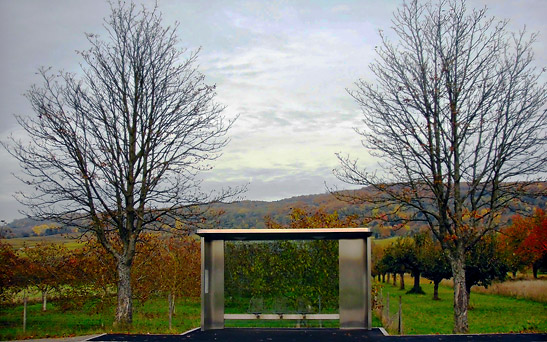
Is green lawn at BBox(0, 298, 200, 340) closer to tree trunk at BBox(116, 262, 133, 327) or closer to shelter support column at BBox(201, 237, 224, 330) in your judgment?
tree trunk at BBox(116, 262, 133, 327)

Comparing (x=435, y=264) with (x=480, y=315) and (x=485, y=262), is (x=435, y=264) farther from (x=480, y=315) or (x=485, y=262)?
(x=480, y=315)

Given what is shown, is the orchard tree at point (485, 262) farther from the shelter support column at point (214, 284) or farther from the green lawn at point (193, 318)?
the shelter support column at point (214, 284)

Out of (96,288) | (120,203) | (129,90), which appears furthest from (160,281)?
(129,90)

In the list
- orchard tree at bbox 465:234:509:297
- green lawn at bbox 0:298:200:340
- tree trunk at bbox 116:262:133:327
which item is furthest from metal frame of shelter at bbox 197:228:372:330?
orchard tree at bbox 465:234:509:297

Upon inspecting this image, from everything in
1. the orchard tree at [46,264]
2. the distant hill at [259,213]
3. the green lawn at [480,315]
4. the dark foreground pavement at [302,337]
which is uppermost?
the distant hill at [259,213]

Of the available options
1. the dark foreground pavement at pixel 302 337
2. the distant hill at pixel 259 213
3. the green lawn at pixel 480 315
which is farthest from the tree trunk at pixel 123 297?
the green lawn at pixel 480 315

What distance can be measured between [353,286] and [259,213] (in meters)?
26.5

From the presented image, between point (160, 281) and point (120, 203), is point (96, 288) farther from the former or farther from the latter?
point (120, 203)

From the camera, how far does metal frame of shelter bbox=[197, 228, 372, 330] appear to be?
15.0m

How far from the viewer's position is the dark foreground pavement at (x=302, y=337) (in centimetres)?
1261

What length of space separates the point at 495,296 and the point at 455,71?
97.4 ft

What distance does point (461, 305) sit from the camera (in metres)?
17.0

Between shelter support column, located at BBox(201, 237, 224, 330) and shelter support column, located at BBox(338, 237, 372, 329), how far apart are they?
11.0 feet

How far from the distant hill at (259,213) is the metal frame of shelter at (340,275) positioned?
1.43 m
